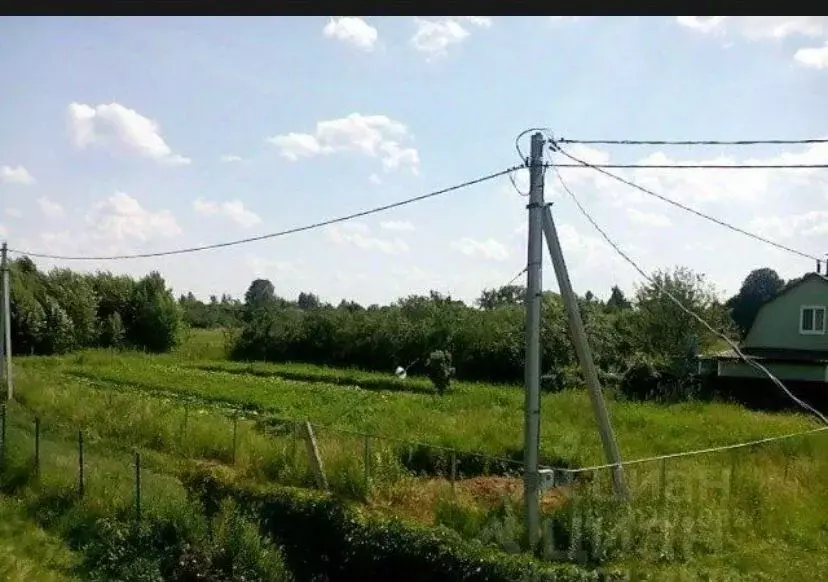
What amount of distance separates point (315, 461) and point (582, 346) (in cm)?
474

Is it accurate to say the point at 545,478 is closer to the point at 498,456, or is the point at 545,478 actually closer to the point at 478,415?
the point at 498,456

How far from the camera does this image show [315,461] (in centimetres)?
1253

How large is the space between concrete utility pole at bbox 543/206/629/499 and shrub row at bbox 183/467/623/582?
1.87 m

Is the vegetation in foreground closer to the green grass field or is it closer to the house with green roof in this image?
the house with green roof

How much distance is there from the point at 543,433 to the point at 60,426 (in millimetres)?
11387

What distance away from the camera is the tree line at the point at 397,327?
114 feet

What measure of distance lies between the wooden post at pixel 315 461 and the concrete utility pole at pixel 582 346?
14.7ft

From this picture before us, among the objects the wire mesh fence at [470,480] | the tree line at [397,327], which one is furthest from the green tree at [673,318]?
the wire mesh fence at [470,480]

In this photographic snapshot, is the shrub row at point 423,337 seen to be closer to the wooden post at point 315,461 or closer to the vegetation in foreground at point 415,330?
the vegetation in foreground at point 415,330

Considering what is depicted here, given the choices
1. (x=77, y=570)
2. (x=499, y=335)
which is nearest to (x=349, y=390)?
(x=499, y=335)

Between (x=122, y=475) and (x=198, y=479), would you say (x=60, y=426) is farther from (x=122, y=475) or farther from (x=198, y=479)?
(x=198, y=479)

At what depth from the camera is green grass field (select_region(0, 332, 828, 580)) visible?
9500 mm

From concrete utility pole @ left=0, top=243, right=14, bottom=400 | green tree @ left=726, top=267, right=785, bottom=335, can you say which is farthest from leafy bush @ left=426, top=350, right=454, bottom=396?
green tree @ left=726, top=267, right=785, bottom=335

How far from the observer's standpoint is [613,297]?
5497cm
